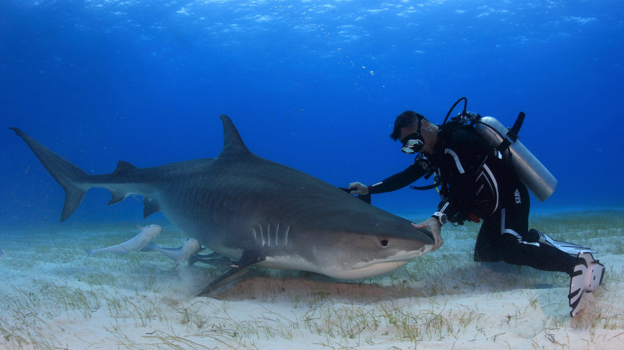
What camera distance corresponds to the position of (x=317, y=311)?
3.25 metres

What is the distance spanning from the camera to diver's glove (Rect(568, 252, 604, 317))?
8.36ft

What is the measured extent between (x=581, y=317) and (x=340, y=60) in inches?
2771

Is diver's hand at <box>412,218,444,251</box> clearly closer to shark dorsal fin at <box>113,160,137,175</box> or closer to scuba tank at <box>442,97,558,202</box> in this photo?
scuba tank at <box>442,97,558,202</box>

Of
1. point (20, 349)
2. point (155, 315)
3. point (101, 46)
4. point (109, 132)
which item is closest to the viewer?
point (20, 349)

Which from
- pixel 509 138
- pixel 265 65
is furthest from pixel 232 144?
pixel 265 65

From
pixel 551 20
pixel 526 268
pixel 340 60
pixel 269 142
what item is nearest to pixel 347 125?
pixel 269 142

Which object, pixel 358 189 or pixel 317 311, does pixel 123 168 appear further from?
pixel 317 311

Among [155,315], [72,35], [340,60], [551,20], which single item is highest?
[340,60]

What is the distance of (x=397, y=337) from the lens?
2.38 metres

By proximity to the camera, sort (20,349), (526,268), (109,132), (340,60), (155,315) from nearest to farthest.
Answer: (20,349), (155,315), (526,268), (340,60), (109,132)

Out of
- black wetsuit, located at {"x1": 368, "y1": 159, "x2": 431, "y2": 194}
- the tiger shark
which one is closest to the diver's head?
the tiger shark

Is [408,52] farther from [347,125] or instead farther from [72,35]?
[347,125]

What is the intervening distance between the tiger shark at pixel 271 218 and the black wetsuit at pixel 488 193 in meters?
0.86

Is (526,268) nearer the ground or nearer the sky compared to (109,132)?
nearer the ground
